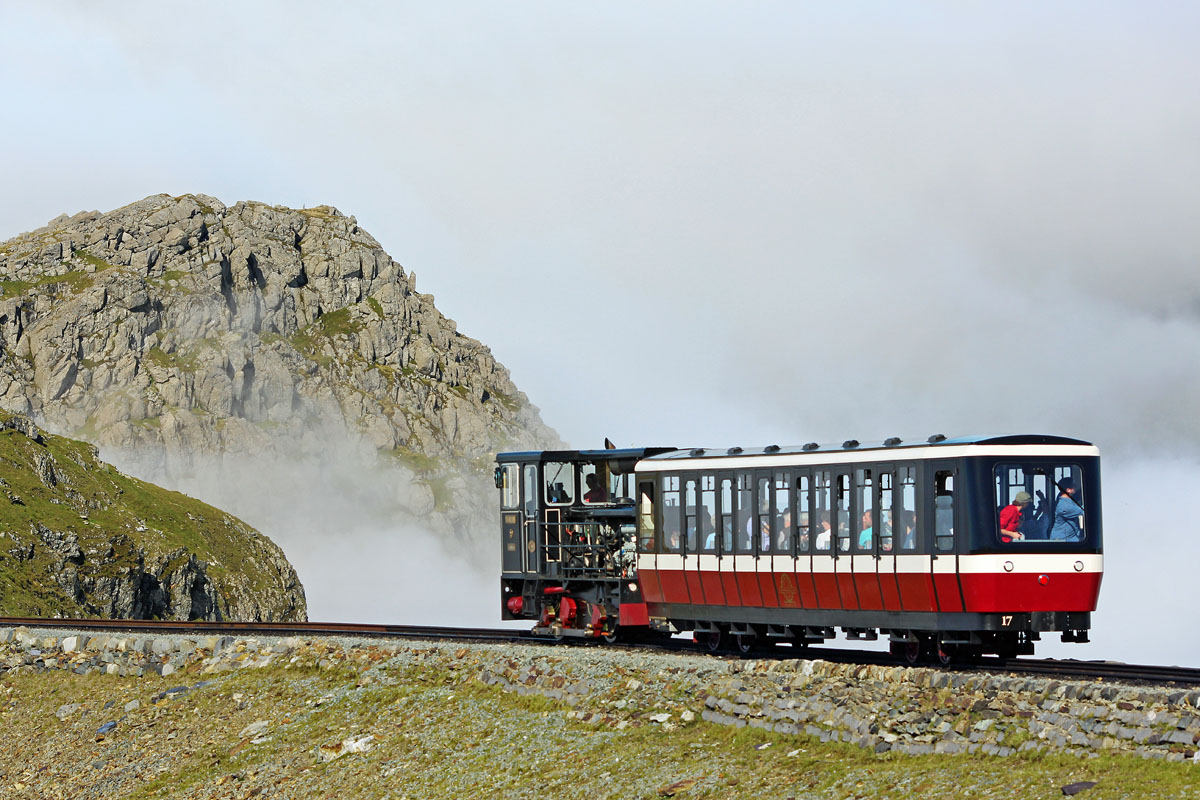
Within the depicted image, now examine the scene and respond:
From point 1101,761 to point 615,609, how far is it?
19322mm

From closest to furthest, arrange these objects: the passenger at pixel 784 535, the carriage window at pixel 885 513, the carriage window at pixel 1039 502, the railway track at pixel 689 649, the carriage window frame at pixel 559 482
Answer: the railway track at pixel 689 649, the carriage window at pixel 1039 502, the carriage window at pixel 885 513, the passenger at pixel 784 535, the carriage window frame at pixel 559 482

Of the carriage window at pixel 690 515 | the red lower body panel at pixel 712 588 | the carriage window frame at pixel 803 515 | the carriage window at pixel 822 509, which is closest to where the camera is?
the carriage window at pixel 822 509

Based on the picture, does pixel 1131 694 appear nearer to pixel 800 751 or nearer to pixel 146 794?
pixel 800 751

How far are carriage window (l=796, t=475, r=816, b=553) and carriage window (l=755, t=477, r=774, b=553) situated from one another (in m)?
0.86

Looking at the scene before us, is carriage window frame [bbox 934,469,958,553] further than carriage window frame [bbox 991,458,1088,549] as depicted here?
Yes

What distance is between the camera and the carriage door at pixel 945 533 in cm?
2653

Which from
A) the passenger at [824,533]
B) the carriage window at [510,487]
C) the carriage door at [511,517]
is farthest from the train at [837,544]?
the carriage window at [510,487]

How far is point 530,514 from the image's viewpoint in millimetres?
38000

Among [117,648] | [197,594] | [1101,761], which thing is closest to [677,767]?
[1101,761]

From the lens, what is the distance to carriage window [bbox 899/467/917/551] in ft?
89.4

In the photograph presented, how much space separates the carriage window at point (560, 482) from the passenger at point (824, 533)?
9710 mm

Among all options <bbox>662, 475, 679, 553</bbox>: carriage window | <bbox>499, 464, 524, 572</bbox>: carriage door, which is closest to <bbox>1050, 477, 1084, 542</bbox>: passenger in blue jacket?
<bbox>662, 475, 679, 553</bbox>: carriage window

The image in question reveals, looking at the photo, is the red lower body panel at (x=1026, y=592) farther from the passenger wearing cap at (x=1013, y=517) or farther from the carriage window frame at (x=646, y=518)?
the carriage window frame at (x=646, y=518)

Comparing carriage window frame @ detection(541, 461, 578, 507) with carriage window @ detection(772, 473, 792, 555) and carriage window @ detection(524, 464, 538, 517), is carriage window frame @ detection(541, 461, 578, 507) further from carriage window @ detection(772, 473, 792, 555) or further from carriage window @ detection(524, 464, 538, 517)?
carriage window @ detection(772, 473, 792, 555)
